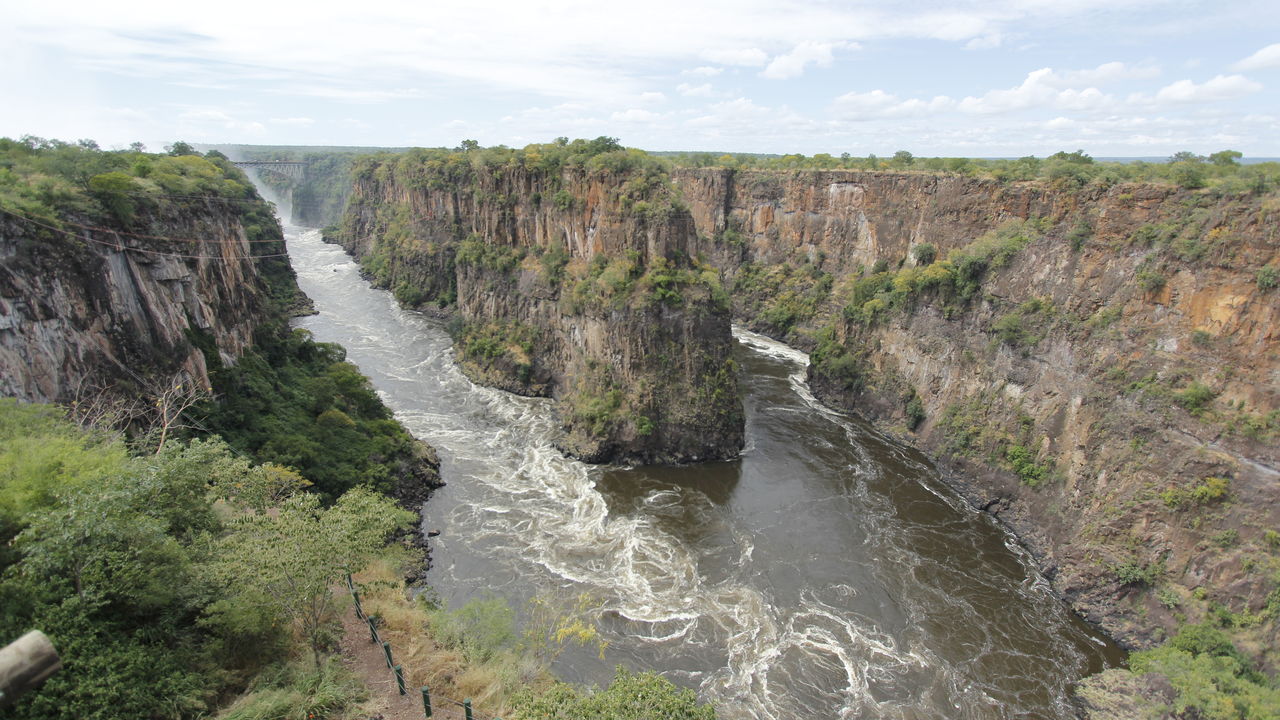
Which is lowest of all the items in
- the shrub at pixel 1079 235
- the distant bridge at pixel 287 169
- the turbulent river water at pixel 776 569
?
the turbulent river water at pixel 776 569

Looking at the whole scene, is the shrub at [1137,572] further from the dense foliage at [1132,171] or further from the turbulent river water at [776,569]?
the dense foliage at [1132,171]

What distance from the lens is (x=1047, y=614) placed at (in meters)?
23.8

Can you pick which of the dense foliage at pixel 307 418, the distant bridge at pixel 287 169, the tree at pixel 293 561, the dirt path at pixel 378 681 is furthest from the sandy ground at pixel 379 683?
the distant bridge at pixel 287 169

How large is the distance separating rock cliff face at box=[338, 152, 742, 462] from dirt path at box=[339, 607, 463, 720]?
19.7 meters

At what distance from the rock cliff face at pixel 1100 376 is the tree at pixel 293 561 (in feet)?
86.6

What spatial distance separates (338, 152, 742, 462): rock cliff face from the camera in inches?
1368

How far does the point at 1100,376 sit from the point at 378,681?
30.5 metres

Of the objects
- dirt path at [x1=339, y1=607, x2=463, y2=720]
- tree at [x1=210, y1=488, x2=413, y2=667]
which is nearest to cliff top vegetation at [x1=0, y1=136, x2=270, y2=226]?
tree at [x1=210, y1=488, x2=413, y2=667]

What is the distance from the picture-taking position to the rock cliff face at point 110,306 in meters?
17.4

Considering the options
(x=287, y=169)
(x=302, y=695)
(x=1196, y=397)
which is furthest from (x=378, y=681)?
(x=287, y=169)

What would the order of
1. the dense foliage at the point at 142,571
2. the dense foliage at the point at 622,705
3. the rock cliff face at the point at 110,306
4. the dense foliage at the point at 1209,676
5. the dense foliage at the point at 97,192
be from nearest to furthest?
the dense foliage at the point at 142,571, the dense foliage at the point at 622,705, the dense foliage at the point at 1209,676, the rock cliff face at the point at 110,306, the dense foliage at the point at 97,192

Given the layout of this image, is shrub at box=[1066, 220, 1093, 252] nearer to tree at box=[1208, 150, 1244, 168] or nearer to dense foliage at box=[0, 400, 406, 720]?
tree at box=[1208, 150, 1244, 168]

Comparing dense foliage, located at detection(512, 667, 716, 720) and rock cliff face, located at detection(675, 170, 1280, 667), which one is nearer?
dense foliage, located at detection(512, 667, 716, 720)

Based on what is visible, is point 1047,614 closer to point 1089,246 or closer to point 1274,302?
point 1274,302
